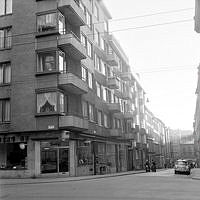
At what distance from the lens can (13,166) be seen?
30.8 meters

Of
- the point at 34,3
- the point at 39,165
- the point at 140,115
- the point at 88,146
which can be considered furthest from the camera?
the point at 140,115

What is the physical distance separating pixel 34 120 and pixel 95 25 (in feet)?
59.8

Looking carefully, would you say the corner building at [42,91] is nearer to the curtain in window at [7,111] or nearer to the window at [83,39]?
the curtain in window at [7,111]

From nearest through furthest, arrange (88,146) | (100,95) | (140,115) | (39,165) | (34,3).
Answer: (39,165)
(34,3)
(88,146)
(100,95)
(140,115)

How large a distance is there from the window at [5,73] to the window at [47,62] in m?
2.95

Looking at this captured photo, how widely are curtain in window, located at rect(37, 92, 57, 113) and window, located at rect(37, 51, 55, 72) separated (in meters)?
2.21

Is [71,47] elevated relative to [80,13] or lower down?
lower down

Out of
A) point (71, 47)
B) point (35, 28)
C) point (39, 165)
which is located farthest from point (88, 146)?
point (35, 28)

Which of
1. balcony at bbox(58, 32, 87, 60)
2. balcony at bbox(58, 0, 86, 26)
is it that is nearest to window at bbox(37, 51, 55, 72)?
balcony at bbox(58, 32, 87, 60)

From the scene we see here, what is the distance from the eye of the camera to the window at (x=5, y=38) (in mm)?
33094

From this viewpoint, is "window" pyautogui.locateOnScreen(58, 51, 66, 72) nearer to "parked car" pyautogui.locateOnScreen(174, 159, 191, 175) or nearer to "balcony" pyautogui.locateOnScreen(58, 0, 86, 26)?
"balcony" pyautogui.locateOnScreen(58, 0, 86, 26)

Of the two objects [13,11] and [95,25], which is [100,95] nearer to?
[95,25]

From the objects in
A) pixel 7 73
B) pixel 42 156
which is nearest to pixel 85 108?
pixel 42 156

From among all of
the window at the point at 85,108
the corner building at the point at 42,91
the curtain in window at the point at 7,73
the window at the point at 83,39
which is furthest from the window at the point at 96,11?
the curtain in window at the point at 7,73
